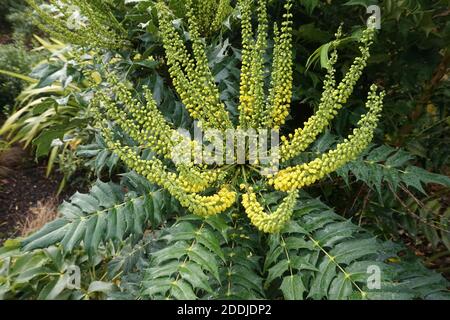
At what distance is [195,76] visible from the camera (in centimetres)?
172

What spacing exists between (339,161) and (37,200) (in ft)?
11.9

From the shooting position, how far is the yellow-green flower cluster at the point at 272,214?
141 centimetres

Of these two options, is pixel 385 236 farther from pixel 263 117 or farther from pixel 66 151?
pixel 66 151

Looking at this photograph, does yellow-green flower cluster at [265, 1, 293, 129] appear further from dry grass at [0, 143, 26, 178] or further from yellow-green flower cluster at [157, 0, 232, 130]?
dry grass at [0, 143, 26, 178]

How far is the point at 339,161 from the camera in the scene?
5.13 feet

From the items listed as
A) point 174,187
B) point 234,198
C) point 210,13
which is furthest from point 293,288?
point 210,13

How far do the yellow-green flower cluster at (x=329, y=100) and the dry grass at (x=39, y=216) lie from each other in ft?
9.31

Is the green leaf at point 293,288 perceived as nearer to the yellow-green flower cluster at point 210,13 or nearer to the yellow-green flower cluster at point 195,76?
the yellow-green flower cluster at point 195,76

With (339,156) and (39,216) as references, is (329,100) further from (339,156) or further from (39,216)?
(39,216)

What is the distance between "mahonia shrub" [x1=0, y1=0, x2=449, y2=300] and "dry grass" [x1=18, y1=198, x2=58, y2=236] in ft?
6.81

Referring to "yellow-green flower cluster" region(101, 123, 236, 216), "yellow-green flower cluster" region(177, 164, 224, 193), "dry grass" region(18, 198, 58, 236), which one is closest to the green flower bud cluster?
"yellow-green flower cluster" region(101, 123, 236, 216)

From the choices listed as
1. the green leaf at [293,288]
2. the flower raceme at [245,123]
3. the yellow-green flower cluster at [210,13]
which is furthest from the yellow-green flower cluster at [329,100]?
the yellow-green flower cluster at [210,13]

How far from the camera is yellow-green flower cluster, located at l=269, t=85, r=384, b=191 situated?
1505mm

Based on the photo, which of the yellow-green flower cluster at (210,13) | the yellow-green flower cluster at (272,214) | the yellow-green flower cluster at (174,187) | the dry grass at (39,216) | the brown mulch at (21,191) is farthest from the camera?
the brown mulch at (21,191)
